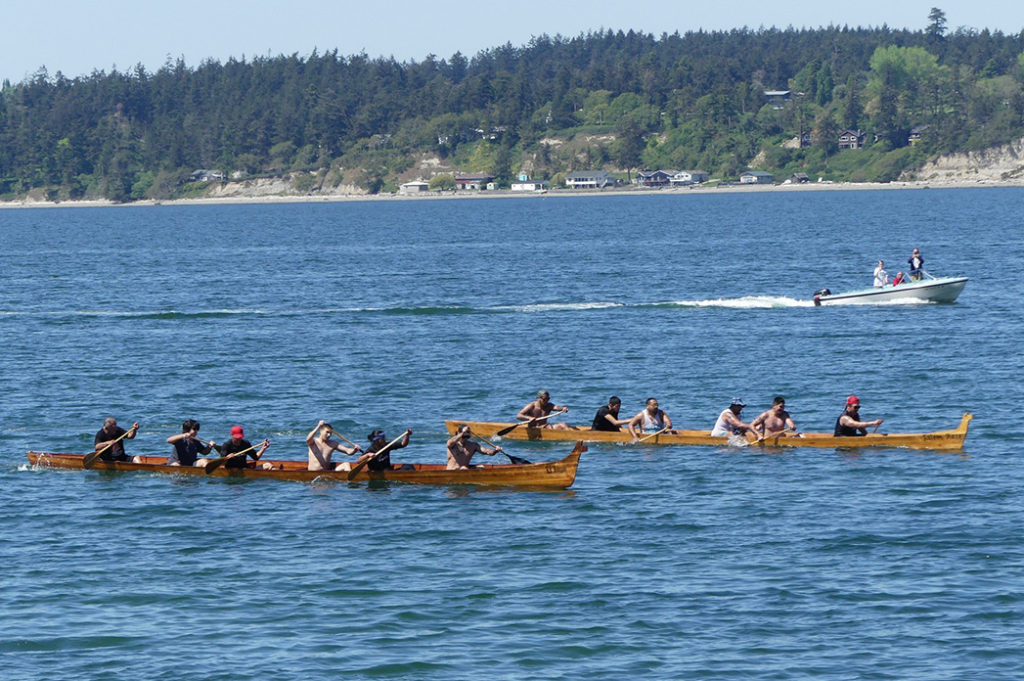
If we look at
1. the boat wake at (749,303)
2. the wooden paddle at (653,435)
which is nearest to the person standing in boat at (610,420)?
the wooden paddle at (653,435)

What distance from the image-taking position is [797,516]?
3066cm

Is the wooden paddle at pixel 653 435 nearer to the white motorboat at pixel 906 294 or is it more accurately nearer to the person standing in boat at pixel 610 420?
the person standing in boat at pixel 610 420

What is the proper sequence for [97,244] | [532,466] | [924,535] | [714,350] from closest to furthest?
[924,535] < [532,466] < [714,350] < [97,244]

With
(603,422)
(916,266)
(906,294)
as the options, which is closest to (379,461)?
(603,422)

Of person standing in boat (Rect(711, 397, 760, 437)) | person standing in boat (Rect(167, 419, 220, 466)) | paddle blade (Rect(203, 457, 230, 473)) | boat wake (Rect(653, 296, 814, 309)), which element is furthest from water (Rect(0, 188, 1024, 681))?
person standing in boat (Rect(711, 397, 760, 437))

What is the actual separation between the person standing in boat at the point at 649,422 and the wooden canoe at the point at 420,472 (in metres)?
4.74

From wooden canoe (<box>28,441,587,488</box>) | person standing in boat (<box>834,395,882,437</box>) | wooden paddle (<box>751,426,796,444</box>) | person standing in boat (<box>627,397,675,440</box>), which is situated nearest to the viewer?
wooden canoe (<box>28,441,587,488</box>)

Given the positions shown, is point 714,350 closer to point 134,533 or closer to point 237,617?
point 134,533

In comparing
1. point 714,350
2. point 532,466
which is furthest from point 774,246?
point 532,466

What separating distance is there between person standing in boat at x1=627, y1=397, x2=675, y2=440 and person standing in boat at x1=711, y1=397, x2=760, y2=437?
4.18 feet

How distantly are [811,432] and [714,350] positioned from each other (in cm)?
1809

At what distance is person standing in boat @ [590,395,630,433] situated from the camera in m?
38.8

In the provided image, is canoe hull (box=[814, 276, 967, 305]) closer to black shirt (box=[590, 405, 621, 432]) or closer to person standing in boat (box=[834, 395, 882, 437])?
black shirt (box=[590, 405, 621, 432])

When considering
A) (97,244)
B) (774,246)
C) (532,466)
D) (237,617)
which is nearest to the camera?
(237,617)
